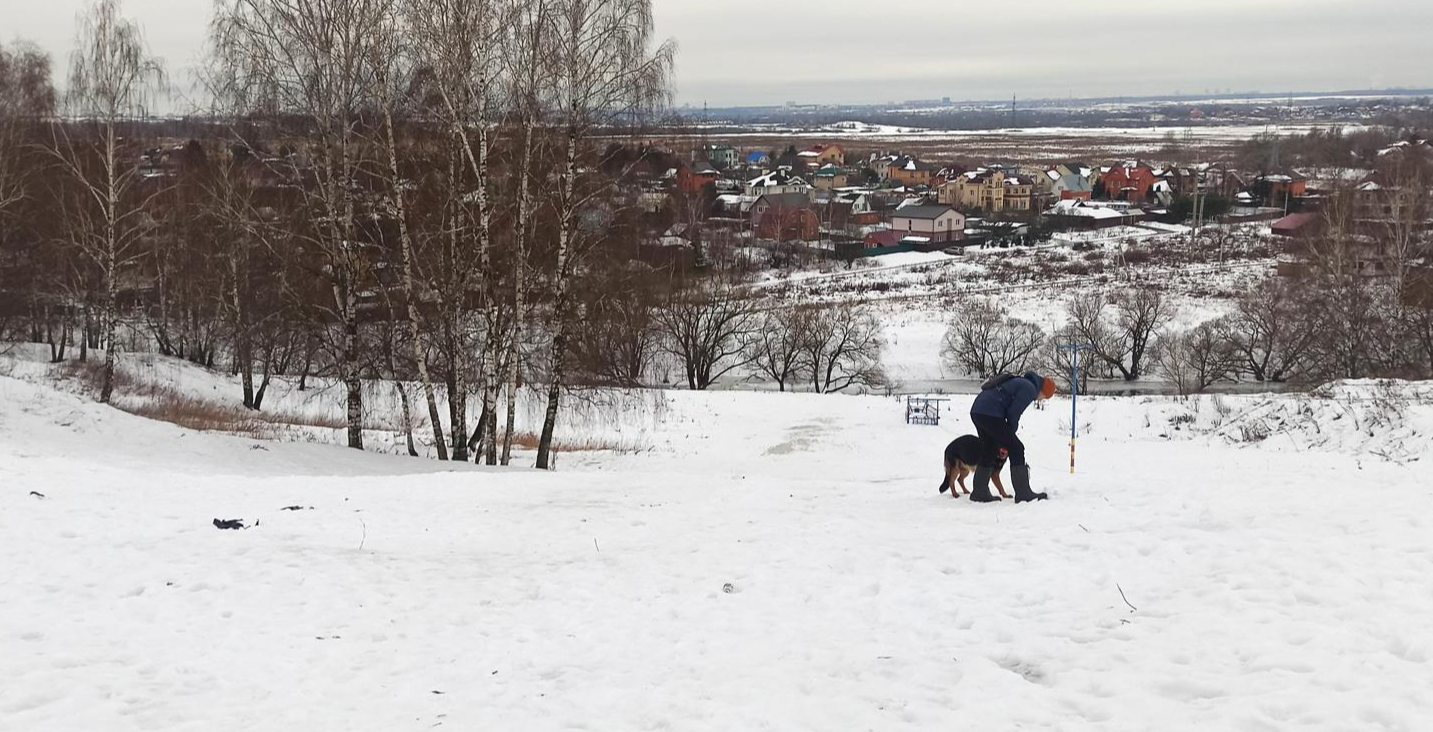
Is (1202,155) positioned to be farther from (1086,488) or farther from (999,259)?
(1086,488)

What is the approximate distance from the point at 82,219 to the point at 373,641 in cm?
2294

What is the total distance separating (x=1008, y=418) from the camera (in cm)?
1012

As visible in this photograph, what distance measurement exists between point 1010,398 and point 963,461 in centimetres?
91

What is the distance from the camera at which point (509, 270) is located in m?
16.9

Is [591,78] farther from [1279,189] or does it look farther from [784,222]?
[1279,189]

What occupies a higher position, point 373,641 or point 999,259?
point 999,259

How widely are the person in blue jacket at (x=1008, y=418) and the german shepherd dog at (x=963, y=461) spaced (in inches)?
2.8

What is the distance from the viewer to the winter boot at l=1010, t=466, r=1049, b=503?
1020 centimetres

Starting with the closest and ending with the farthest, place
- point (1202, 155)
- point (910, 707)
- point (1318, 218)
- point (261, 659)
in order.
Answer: point (910, 707), point (261, 659), point (1318, 218), point (1202, 155)

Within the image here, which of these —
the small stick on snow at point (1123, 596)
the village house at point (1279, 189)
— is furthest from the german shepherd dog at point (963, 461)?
the village house at point (1279, 189)

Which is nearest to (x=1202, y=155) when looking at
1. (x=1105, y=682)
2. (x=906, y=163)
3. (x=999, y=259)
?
(x=906, y=163)

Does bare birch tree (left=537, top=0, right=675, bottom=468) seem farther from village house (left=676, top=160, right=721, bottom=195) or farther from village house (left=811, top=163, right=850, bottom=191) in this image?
village house (left=811, top=163, right=850, bottom=191)

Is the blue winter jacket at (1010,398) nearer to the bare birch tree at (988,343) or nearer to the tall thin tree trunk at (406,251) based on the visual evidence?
the tall thin tree trunk at (406,251)

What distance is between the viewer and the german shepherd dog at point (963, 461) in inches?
410
